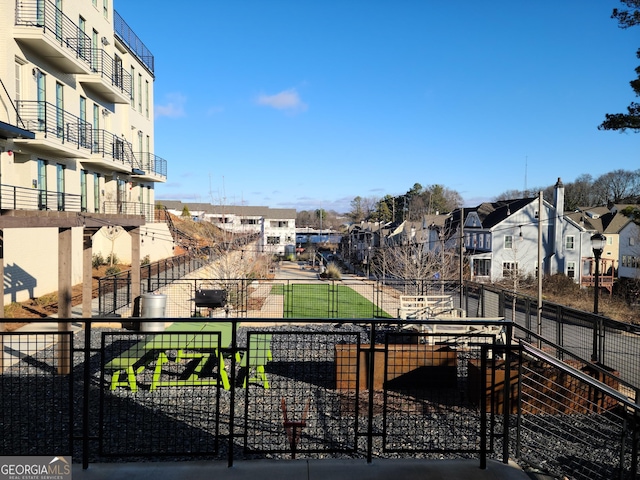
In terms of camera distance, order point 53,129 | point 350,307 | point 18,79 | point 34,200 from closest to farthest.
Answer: point 18,79
point 34,200
point 53,129
point 350,307

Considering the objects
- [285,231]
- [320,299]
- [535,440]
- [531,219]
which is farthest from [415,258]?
[285,231]

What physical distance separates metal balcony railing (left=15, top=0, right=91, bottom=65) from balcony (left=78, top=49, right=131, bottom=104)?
0.69 metres

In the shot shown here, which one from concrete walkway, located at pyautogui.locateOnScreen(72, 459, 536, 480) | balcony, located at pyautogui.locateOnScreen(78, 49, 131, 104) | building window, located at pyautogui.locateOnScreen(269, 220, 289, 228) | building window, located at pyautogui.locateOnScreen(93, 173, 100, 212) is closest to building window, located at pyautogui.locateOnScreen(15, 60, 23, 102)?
balcony, located at pyautogui.locateOnScreen(78, 49, 131, 104)

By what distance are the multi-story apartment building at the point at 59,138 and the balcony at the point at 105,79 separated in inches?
1.9

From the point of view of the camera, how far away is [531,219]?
137 feet

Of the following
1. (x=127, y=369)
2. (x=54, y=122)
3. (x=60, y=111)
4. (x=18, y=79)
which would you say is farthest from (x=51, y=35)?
(x=127, y=369)

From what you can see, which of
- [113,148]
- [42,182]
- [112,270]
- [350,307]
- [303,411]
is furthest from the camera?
[113,148]

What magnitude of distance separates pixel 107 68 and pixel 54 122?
6.06 m

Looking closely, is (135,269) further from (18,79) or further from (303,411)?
(303,411)

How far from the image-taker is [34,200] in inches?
711

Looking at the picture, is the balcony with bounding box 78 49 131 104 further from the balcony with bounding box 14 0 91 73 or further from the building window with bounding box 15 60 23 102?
the building window with bounding box 15 60 23 102

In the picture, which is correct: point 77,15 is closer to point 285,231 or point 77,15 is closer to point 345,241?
point 345,241

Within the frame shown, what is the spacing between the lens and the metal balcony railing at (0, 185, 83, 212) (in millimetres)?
15555

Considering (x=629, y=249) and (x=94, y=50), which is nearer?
(x=94, y=50)
